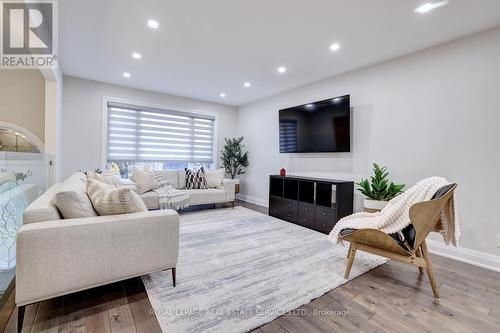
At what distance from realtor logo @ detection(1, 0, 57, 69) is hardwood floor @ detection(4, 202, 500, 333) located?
2571mm

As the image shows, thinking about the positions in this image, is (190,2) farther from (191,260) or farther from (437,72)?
(437,72)

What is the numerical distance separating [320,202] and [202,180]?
7.94 ft

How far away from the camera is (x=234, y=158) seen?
19.2 ft

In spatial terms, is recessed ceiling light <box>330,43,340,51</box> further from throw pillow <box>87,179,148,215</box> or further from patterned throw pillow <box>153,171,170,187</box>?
patterned throw pillow <box>153,171,170,187</box>

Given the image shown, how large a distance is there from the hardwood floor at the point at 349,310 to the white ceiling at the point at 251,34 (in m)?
2.51

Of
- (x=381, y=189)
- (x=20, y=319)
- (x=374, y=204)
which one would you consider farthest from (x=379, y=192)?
(x=20, y=319)

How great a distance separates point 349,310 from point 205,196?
3.22m

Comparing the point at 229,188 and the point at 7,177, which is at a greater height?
the point at 7,177

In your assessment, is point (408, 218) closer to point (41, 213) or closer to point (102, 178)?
point (41, 213)

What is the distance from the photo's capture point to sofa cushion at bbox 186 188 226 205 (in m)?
4.30

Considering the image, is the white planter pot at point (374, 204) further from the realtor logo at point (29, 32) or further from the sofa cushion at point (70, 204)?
the realtor logo at point (29, 32)

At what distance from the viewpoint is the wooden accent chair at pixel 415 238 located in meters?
1.74

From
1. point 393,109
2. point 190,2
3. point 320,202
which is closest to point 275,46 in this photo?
point 190,2

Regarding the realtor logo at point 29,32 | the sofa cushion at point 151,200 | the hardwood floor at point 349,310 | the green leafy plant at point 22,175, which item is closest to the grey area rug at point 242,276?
the hardwood floor at point 349,310
